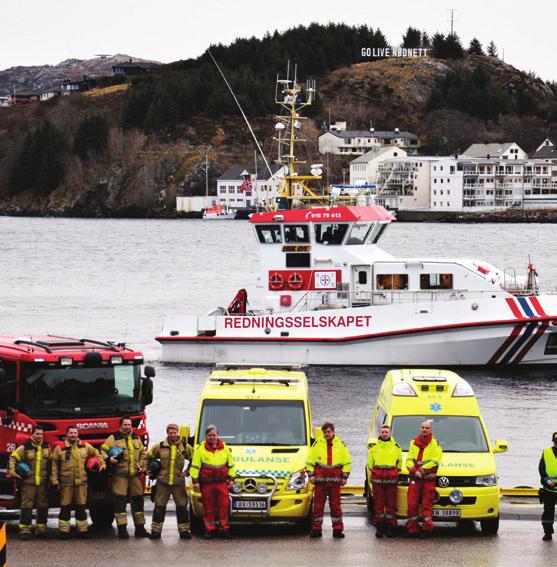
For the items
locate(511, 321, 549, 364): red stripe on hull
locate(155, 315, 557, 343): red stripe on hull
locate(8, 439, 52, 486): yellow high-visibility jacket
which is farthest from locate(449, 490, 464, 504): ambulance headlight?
locate(511, 321, 549, 364): red stripe on hull

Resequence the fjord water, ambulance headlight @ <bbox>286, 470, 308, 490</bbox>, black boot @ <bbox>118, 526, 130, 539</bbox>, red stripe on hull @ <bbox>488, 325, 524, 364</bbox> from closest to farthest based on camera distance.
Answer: ambulance headlight @ <bbox>286, 470, 308, 490</bbox> → black boot @ <bbox>118, 526, 130, 539</bbox> → the fjord water → red stripe on hull @ <bbox>488, 325, 524, 364</bbox>

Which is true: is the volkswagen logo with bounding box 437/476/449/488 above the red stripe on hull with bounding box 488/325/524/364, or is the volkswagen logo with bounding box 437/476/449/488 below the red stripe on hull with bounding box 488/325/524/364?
→ below

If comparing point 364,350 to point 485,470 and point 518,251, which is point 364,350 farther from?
point 518,251

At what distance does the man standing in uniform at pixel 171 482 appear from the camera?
15.5 metres

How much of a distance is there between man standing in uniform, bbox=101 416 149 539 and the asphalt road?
0.76ft

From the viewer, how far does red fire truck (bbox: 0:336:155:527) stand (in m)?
16.0

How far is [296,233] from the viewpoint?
36.8m

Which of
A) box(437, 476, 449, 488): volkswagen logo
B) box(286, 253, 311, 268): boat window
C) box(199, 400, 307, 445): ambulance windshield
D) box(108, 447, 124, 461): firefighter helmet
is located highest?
box(286, 253, 311, 268): boat window

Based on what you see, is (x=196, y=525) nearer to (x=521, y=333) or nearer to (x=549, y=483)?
(x=549, y=483)

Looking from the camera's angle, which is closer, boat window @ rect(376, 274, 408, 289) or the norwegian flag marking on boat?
the norwegian flag marking on boat

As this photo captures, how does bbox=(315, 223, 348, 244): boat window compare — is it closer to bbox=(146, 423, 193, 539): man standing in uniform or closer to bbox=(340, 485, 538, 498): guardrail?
bbox=(340, 485, 538, 498): guardrail

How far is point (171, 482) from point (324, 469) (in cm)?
176

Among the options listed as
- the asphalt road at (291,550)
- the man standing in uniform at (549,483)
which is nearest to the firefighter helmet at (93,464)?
the asphalt road at (291,550)

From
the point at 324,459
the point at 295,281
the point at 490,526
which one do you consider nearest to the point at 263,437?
the point at 324,459
